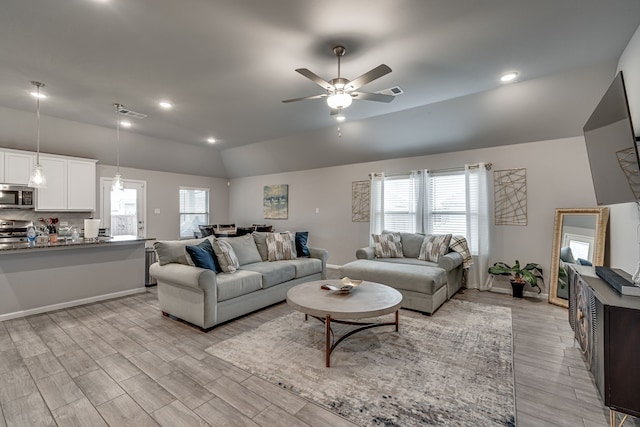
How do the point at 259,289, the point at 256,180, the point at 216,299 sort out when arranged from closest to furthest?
the point at 216,299 < the point at 259,289 < the point at 256,180

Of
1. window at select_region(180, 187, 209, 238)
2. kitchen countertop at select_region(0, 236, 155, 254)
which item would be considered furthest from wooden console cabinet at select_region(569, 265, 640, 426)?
window at select_region(180, 187, 209, 238)

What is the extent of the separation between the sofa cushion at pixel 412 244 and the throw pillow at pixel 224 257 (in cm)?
295

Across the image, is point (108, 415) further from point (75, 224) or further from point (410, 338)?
point (75, 224)

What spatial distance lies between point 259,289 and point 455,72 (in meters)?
3.61

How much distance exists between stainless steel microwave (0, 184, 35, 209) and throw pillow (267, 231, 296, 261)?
4394 millimetres

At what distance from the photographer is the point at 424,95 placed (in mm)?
4055

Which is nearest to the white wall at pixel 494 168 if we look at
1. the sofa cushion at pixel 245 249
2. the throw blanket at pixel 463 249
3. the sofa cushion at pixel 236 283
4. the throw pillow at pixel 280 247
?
the throw blanket at pixel 463 249

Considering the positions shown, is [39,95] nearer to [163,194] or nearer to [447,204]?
[163,194]

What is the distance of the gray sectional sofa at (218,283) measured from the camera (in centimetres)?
310

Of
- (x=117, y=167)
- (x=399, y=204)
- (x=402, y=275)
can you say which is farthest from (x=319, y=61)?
(x=117, y=167)

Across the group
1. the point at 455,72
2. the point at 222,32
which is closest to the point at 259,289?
the point at 222,32

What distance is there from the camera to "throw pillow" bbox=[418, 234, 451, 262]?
454 centimetres

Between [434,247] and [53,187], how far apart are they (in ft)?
22.7

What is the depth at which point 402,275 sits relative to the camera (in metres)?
3.75
